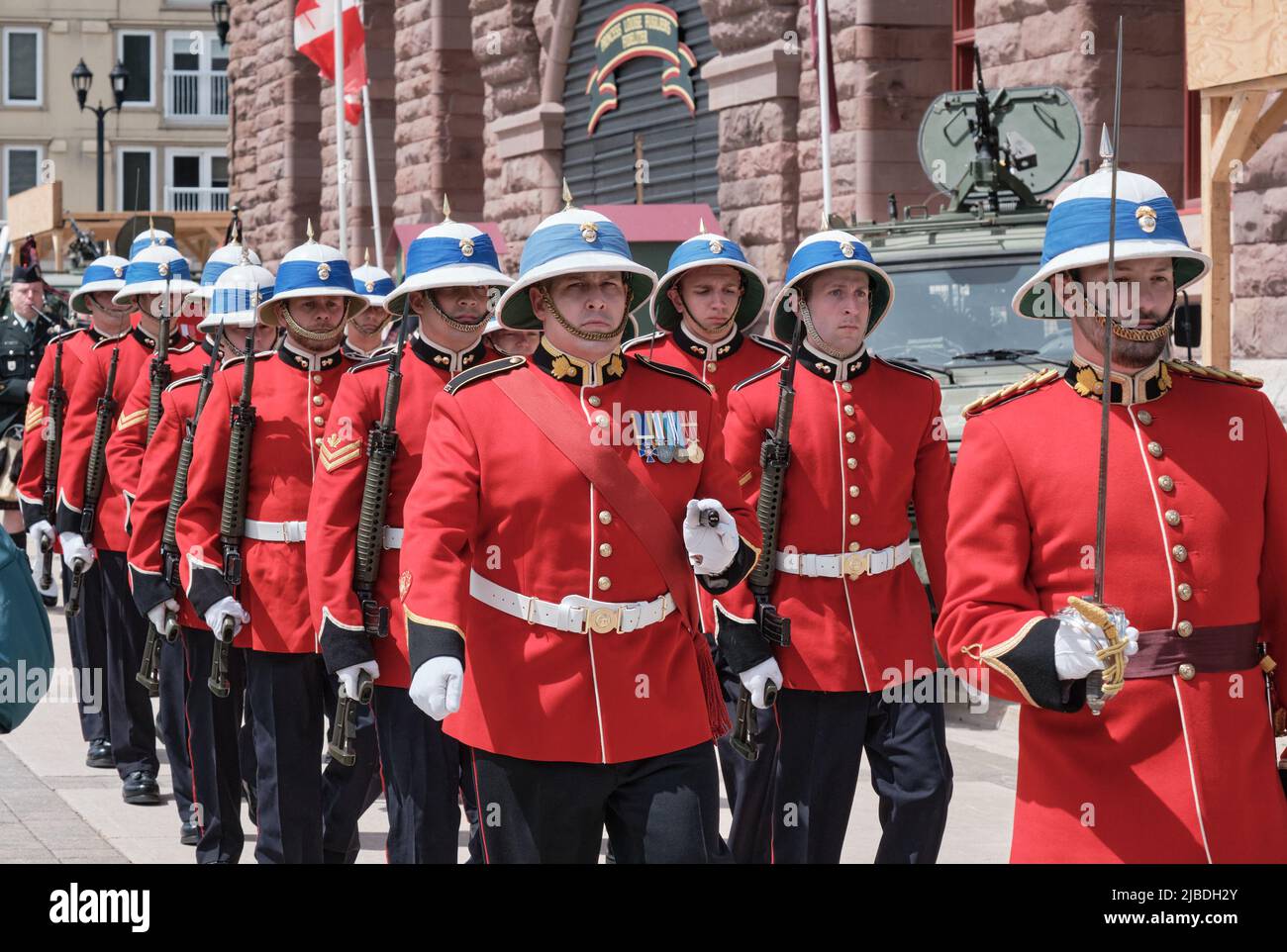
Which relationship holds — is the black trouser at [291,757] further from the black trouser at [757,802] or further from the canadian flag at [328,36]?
the canadian flag at [328,36]

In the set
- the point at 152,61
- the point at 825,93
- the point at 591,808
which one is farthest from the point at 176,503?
the point at 152,61

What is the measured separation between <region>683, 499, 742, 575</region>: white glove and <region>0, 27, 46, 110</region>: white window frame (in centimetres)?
5526

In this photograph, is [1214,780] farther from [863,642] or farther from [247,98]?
[247,98]

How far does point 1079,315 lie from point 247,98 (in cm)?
3045

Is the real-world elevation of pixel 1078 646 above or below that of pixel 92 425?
below

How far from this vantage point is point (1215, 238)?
38.3ft

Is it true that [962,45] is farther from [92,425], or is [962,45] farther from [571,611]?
[571,611]

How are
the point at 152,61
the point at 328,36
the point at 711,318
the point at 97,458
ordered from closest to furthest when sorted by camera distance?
the point at 711,318
the point at 97,458
the point at 328,36
the point at 152,61

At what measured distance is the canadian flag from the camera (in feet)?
65.0

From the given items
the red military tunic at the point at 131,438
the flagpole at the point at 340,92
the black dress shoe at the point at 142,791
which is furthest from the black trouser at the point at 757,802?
the flagpole at the point at 340,92

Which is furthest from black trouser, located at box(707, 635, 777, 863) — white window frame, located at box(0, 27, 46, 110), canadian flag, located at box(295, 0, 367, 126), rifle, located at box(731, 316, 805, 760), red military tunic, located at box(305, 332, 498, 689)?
white window frame, located at box(0, 27, 46, 110)

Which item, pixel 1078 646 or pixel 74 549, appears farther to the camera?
pixel 74 549

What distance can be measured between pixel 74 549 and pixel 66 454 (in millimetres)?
518

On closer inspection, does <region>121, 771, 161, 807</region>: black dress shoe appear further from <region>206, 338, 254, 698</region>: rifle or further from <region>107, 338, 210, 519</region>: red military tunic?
<region>206, 338, 254, 698</region>: rifle
